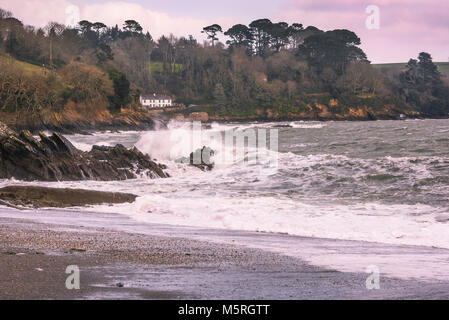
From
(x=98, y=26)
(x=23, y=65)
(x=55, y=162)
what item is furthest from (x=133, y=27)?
(x=55, y=162)

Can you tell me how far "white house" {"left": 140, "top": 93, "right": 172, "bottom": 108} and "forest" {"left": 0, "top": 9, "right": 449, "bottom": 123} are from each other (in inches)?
184

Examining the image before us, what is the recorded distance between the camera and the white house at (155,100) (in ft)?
422

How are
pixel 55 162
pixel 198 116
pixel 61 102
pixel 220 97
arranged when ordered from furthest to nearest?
pixel 220 97, pixel 198 116, pixel 61 102, pixel 55 162

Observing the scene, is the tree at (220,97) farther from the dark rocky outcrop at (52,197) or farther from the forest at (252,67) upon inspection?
the dark rocky outcrop at (52,197)

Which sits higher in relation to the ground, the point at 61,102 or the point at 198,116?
the point at 61,102

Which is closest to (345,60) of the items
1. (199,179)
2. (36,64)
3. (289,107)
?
(289,107)

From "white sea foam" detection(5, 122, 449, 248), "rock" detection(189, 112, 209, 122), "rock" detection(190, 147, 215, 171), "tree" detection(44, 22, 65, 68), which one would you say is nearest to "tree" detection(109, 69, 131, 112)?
"tree" detection(44, 22, 65, 68)

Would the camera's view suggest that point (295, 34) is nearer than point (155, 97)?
No

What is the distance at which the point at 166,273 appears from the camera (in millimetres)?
7086

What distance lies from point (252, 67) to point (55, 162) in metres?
127

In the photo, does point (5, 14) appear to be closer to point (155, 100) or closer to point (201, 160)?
point (155, 100)

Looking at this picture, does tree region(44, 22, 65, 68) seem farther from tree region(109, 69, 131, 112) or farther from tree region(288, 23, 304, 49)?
tree region(288, 23, 304, 49)

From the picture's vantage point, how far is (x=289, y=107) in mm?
127938
